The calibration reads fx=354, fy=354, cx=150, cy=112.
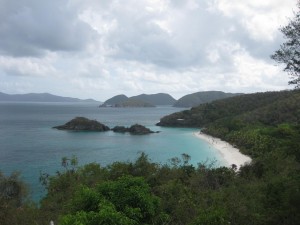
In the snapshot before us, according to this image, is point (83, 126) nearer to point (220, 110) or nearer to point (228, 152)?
point (220, 110)

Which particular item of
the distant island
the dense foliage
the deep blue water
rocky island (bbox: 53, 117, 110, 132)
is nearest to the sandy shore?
the deep blue water

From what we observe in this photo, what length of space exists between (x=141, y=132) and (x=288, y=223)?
92.9 m

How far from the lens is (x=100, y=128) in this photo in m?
115

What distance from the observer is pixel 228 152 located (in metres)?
73.2

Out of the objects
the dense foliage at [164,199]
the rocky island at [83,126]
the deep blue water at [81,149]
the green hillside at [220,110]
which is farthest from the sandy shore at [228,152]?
the green hillside at [220,110]

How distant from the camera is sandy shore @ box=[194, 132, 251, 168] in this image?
6295 centimetres

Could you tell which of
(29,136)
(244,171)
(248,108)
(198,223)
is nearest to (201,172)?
(244,171)

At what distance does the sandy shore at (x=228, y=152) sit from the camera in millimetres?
62950

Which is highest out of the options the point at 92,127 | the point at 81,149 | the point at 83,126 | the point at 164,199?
the point at 164,199

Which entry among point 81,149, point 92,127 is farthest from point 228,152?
point 92,127

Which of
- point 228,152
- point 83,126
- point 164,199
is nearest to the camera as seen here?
point 164,199

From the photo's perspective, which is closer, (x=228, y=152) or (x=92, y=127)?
(x=228, y=152)

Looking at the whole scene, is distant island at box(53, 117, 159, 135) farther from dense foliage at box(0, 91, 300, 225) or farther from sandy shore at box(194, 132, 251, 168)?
dense foliage at box(0, 91, 300, 225)

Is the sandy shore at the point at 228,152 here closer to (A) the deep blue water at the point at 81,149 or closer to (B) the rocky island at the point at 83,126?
(A) the deep blue water at the point at 81,149
